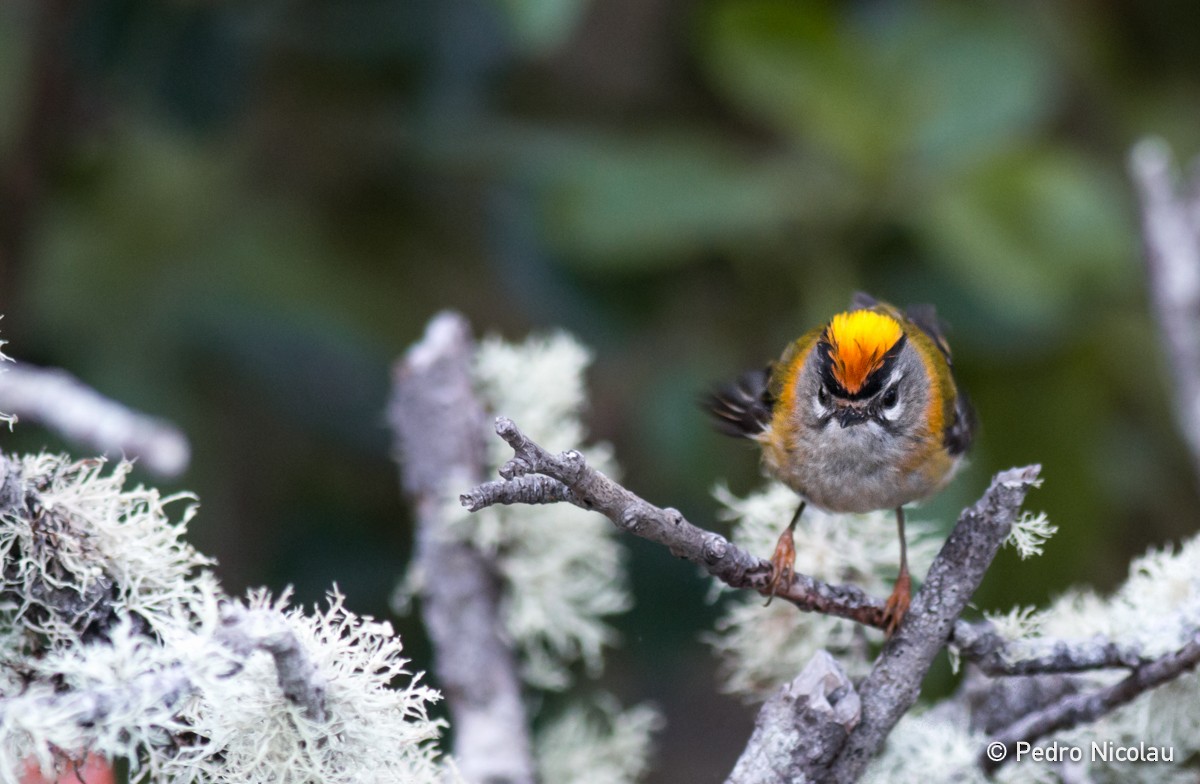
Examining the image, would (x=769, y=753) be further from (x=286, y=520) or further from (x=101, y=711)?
(x=286, y=520)

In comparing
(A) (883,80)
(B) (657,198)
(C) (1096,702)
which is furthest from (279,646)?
(A) (883,80)

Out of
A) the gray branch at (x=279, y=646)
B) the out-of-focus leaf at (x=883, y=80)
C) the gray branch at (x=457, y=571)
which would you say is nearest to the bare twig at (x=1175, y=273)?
the out-of-focus leaf at (x=883, y=80)

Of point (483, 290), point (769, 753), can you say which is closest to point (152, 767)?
point (769, 753)

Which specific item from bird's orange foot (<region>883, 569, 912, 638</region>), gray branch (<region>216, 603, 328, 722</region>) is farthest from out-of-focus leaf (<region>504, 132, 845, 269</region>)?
gray branch (<region>216, 603, 328, 722</region>)

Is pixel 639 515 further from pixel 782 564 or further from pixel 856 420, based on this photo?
pixel 856 420

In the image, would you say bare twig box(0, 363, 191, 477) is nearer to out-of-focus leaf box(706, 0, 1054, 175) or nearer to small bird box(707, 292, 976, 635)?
small bird box(707, 292, 976, 635)

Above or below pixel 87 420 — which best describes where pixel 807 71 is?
above
